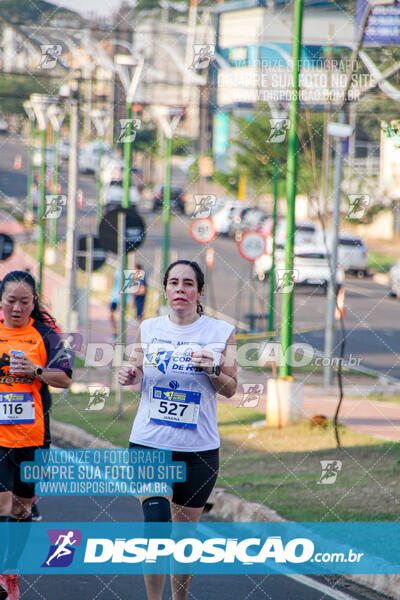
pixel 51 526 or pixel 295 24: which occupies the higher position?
pixel 295 24

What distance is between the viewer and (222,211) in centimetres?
4591

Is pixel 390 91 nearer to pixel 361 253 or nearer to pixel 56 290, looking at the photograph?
pixel 56 290

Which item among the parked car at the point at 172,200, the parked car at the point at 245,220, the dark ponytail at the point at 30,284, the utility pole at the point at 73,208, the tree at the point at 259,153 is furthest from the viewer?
the parked car at the point at 172,200

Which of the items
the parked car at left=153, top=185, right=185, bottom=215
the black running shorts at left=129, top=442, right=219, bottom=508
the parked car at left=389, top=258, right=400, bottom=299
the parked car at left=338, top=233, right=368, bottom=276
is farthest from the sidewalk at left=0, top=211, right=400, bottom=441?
the parked car at left=153, top=185, right=185, bottom=215

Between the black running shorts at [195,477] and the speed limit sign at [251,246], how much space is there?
1349 centimetres

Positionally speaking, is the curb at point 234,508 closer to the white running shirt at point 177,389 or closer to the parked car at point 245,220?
the white running shirt at point 177,389

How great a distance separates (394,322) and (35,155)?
60.0 feet

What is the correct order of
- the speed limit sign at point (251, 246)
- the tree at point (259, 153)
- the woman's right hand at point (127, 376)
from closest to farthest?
the woman's right hand at point (127, 376)
the speed limit sign at point (251, 246)
the tree at point (259, 153)

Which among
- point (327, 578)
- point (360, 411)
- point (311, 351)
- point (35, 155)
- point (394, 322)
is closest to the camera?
point (327, 578)

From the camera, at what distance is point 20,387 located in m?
5.92

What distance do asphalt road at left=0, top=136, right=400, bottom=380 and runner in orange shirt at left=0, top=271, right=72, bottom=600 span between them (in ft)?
27.1

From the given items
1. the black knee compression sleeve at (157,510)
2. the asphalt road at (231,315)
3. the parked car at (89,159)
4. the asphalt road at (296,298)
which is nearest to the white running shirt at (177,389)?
the black knee compression sleeve at (157,510)

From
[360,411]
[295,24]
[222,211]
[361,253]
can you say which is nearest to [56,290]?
[360,411]

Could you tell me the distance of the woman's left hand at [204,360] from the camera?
5.25 meters
